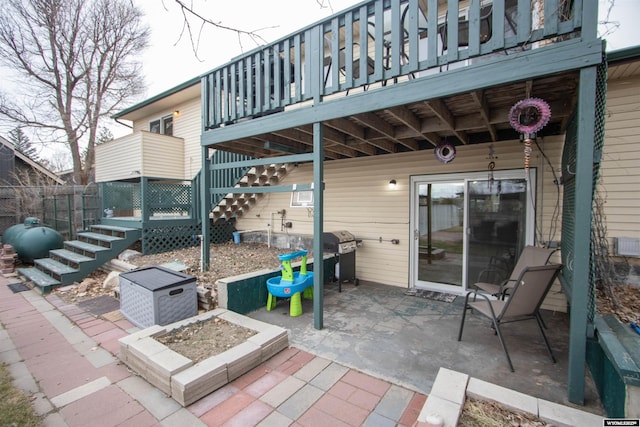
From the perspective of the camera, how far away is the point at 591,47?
2.03 meters

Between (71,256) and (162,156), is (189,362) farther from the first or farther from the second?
(162,156)

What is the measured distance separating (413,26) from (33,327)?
549 cm

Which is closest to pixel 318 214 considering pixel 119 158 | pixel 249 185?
pixel 249 185

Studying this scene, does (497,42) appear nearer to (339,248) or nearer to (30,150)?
(339,248)

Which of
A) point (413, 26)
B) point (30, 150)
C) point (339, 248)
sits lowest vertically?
point (339, 248)

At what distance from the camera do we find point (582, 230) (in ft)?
6.83

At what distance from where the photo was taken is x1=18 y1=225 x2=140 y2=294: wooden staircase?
522 cm

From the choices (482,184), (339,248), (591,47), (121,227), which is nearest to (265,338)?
(339,248)

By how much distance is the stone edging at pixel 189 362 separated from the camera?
7.25 ft

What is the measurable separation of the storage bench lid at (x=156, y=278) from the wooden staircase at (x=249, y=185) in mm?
2822

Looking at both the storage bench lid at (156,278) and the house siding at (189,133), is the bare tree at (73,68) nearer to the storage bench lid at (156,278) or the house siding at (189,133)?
the house siding at (189,133)

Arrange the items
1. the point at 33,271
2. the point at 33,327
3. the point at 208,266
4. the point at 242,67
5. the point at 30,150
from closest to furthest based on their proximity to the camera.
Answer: the point at 33,327, the point at 242,67, the point at 208,266, the point at 33,271, the point at 30,150

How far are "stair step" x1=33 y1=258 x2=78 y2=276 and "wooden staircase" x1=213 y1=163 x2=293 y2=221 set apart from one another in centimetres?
294

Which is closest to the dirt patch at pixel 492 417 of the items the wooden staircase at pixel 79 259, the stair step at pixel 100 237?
the wooden staircase at pixel 79 259
